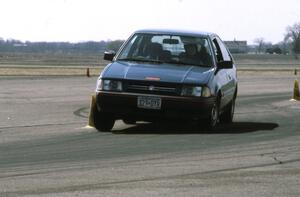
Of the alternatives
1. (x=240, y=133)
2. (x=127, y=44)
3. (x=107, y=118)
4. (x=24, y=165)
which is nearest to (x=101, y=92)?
(x=107, y=118)

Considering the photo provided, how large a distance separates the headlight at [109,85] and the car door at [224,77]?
177cm

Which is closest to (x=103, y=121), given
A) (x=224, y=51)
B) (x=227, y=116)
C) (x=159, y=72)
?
(x=159, y=72)

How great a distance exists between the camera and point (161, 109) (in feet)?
36.4

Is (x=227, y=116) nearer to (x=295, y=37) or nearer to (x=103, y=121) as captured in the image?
(x=103, y=121)

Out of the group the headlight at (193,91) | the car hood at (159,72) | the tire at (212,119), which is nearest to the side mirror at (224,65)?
the car hood at (159,72)

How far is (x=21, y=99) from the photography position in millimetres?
20234

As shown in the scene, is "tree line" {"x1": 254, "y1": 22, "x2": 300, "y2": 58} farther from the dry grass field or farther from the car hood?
the car hood

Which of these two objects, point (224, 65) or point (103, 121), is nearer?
point (103, 121)

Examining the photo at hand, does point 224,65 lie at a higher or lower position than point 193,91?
higher

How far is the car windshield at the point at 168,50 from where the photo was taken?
1198 cm

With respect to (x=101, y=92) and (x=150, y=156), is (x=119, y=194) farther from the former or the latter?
(x=101, y=92)

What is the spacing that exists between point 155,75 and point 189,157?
8.65 feet

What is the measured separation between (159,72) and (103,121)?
50.2 inches

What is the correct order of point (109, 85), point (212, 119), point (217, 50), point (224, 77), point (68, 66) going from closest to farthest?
point (109, 85) < point (212, 119) < point (224, 77) < point (217, 50) < point (68, 66)
